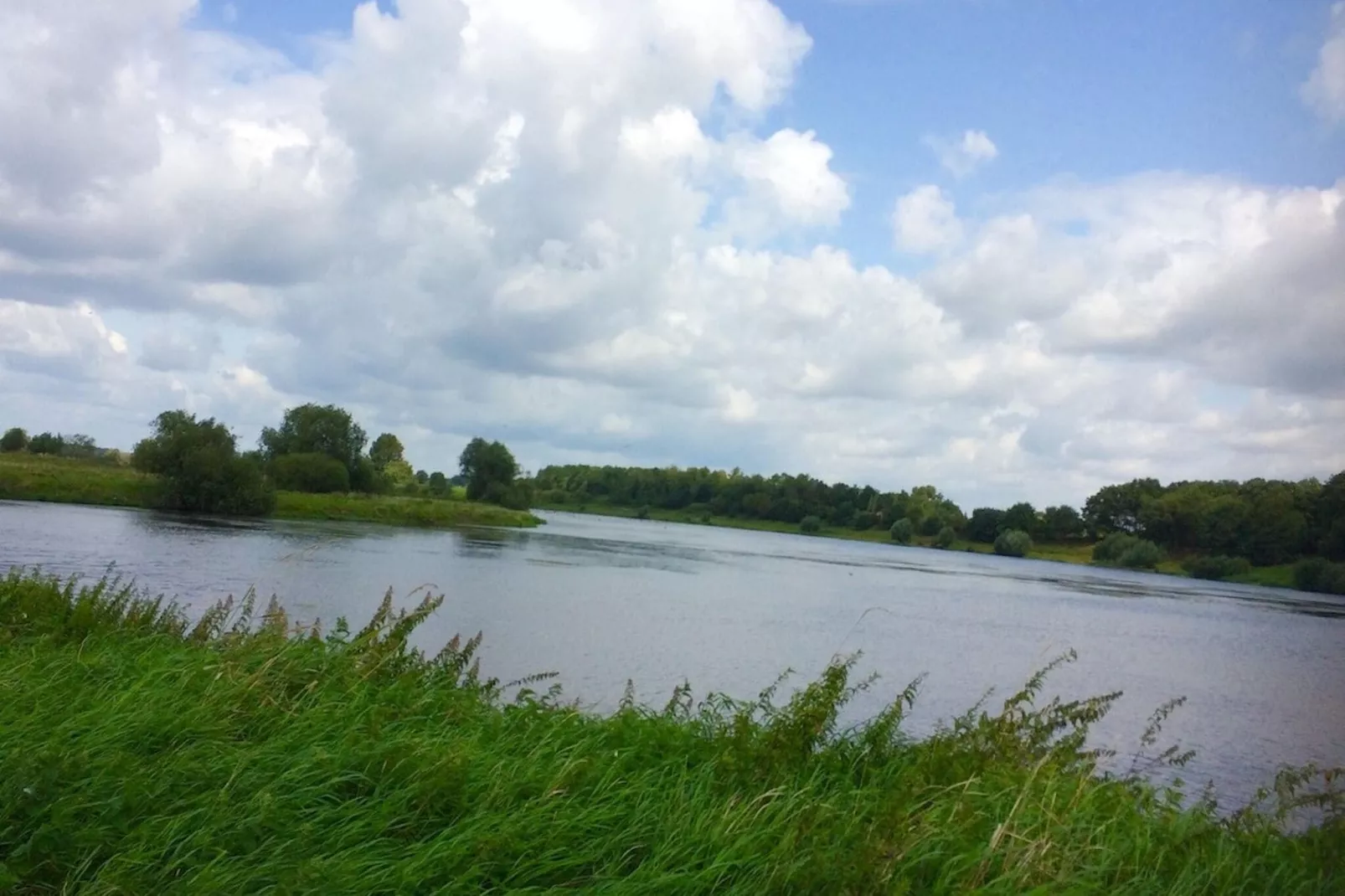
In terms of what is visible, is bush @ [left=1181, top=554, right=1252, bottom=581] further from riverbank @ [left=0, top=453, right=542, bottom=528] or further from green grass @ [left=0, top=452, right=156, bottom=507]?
green grass @ [left=0, top=452, right=156, bottom=507]

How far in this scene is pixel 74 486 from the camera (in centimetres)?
7362

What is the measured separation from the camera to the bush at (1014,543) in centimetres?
13312

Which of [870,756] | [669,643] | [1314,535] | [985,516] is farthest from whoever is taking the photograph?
[985,516]

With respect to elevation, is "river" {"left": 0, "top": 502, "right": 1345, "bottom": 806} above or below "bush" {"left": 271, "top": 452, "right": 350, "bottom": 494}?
below

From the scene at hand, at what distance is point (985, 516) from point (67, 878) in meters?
145

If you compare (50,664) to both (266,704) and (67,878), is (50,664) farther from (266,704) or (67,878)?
(67,878)

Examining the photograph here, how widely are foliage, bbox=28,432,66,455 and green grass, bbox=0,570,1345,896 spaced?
369 feet

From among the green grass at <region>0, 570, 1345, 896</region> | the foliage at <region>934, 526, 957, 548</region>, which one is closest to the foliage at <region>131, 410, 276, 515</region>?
the green grass at <region>0, 570, 1345, 896</region>

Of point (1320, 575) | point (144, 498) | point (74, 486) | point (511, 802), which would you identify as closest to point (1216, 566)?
point (1320, 575)

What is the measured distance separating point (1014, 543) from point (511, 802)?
445ft

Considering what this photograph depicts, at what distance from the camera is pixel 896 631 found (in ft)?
116

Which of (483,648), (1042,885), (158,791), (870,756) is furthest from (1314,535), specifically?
(158,791)

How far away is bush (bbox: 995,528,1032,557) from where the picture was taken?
13312 centimetres

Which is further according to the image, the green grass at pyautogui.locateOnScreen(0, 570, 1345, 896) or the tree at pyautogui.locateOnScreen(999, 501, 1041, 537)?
the tree at pyautogui.locateOnScreen(999, 501, 1041, 537)
